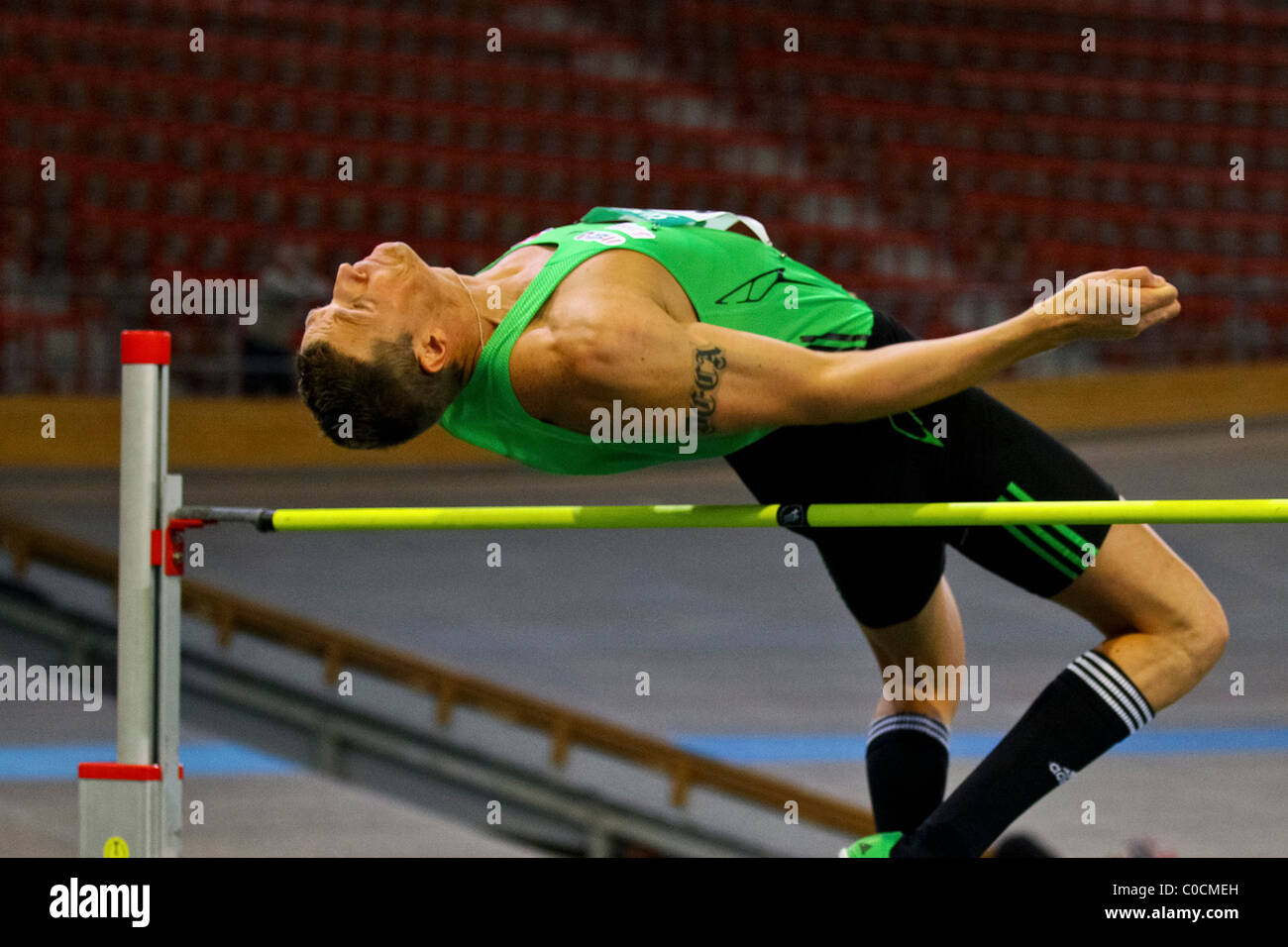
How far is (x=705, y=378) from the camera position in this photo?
5.55 ft

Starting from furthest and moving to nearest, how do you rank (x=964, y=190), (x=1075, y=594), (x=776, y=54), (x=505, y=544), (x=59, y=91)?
1. (x=776, y=54)
2. (x=964, y=190)
3. (x=59, y=91)
4. (x=505, y=544)
5. (x=1075, y=594)

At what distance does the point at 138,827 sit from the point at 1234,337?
6775 millimetres

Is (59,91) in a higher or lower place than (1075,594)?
higher

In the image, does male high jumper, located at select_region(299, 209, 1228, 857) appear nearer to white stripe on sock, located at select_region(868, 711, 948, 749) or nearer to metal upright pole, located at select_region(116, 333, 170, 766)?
white stripe on sock, located at select_region(868, 711, 948, 749)

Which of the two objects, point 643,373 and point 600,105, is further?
point 600,105

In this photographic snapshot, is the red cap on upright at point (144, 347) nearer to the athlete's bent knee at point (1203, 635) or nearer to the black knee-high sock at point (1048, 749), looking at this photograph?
the black knee-high sock at point (1048, 749)

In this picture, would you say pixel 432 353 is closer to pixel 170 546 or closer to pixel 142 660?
pixel 170 546

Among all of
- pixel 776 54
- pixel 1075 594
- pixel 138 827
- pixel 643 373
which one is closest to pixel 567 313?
pixel 643 373

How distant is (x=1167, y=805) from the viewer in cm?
496

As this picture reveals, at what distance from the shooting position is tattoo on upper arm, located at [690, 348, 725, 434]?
1.69 m

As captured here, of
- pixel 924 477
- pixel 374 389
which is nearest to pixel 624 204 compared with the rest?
pixel 924 477

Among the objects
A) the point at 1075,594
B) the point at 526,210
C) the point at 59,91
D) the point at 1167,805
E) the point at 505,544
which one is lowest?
the point at 1167,805

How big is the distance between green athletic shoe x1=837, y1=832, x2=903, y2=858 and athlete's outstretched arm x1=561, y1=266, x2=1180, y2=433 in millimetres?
581

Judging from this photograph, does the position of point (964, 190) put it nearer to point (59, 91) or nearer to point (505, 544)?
point (505, 544)
